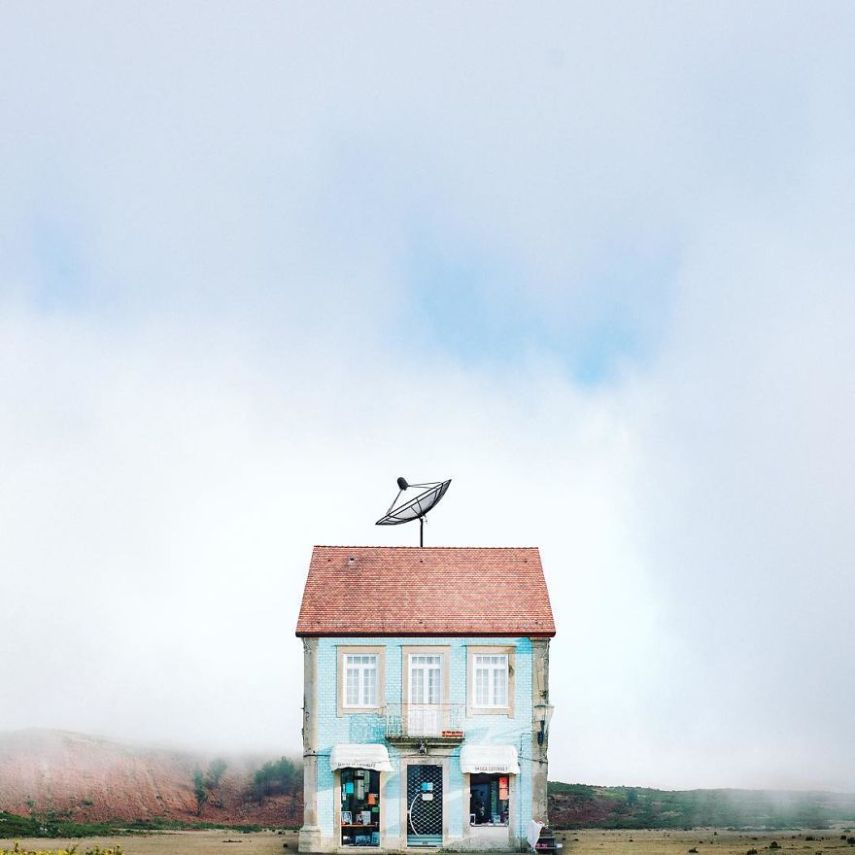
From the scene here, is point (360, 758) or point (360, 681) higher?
point (360, 681)

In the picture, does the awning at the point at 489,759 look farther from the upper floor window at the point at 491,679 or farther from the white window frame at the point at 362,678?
the white window frame at the point at 362,678

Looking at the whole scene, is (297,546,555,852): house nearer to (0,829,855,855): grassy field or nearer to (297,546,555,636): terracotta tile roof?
(297,546,555,636): terracotta tile roof

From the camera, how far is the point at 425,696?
3544 cm

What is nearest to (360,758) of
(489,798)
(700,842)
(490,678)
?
(489,798)

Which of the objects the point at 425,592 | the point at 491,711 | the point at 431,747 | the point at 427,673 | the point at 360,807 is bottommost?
the point at 360,807

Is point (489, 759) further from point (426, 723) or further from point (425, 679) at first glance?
point (425, 679)

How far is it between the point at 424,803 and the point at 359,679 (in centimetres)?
431

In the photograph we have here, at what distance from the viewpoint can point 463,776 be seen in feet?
115

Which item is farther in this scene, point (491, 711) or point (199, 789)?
point (199, 789)

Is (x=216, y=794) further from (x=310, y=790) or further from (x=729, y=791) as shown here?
(x=729, y=791)

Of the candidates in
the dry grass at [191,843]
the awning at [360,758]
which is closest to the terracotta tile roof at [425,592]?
the awning at [360,758]

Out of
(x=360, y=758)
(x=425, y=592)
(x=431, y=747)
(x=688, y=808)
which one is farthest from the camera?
(x=688, y=808)

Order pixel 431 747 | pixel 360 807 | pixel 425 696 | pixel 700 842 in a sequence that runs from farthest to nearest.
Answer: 1. pixel 700 842
2. pixel 425 696
3. pixel 360 807
4. pixel 431 747

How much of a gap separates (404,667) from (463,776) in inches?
149
